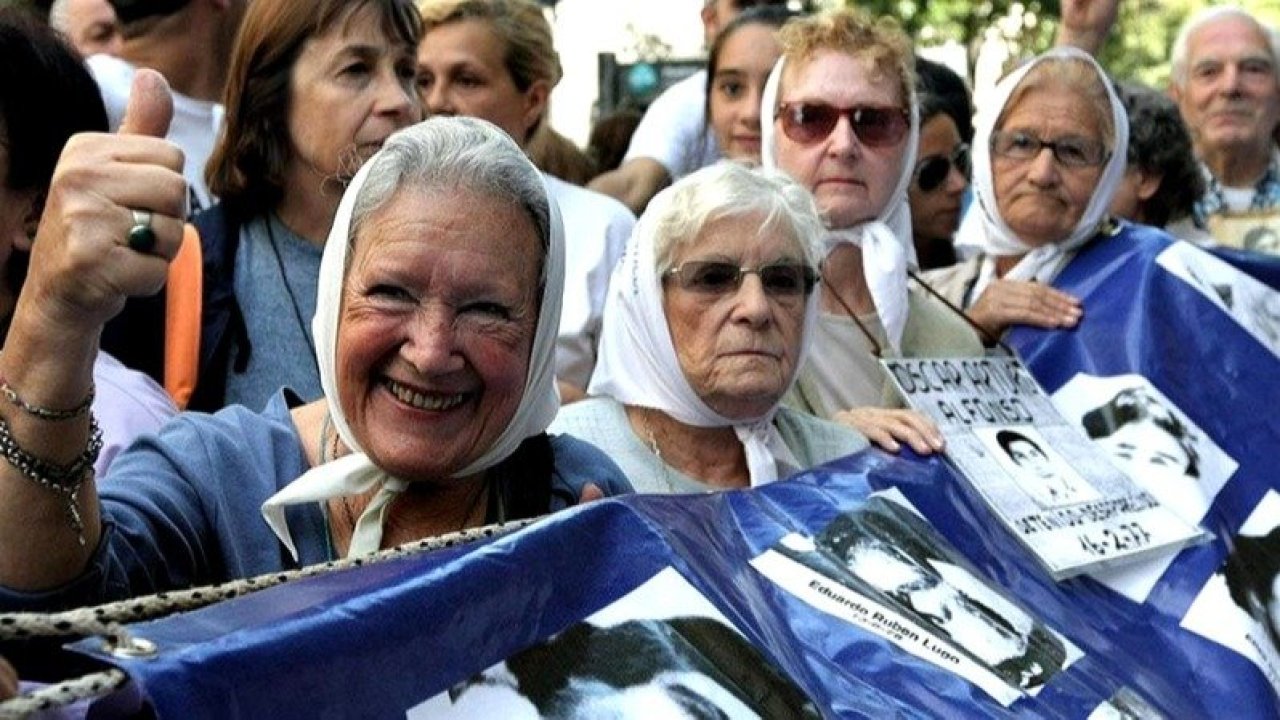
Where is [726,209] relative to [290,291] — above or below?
above

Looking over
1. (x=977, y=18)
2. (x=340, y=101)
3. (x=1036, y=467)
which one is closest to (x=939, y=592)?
(x=1036, y=467)

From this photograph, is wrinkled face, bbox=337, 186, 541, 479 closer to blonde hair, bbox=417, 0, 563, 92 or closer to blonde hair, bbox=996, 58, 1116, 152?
blonde hair, bbox=417, 0, 563, 92

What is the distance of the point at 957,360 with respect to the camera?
4.73 meters

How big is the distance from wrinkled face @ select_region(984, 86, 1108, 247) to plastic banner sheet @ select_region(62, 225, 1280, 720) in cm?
15

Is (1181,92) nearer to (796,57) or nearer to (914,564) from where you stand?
(796,57)

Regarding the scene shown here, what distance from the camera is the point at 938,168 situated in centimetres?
672

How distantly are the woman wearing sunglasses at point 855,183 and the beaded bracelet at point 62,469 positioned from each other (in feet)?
8.94

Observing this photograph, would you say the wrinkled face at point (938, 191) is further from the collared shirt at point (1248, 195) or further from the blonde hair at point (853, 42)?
the blonde hair at point (853, 42)

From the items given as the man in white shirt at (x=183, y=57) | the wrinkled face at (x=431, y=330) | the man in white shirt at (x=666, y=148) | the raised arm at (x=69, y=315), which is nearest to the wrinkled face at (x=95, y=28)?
the man in white shirt at (x=183, y=57)

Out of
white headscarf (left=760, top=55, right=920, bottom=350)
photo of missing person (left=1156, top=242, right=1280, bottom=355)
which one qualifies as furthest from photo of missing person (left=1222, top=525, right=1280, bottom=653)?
white headscarf (left=760, top=55, right=920, bottom=350)

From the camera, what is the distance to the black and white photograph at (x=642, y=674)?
7.29 feet

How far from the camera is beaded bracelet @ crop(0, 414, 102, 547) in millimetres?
2227

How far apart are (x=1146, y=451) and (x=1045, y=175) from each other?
0.88 metres

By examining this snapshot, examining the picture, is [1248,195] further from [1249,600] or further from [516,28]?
[1249,600]
